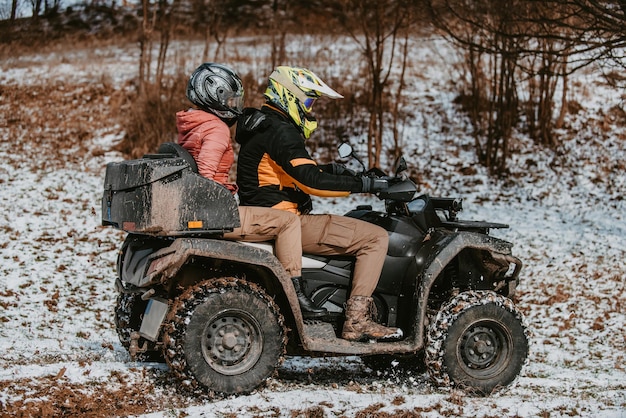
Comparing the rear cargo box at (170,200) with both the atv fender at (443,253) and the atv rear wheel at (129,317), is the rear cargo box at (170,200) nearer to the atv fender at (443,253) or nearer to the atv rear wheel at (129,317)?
the atv rear wheel at (129,317)

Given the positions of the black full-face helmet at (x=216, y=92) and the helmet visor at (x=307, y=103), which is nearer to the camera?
the black full-face helmet at (x=216, y=92)

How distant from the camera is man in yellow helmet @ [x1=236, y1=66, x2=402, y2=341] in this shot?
6023 millimetres

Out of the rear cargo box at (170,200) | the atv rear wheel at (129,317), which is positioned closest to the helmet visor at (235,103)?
the rear cargo box at (170,200)

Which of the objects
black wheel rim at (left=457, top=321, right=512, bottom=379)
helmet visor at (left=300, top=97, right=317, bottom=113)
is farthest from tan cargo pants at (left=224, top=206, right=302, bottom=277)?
black wheel rim at (left=457, top=321, right=512, bottom=379)

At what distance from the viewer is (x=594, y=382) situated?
6793 millimetres

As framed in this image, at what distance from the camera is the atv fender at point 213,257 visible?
543cm

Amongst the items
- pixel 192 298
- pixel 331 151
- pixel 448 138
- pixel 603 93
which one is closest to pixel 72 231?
pixel 331 151

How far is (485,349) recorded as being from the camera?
249 inches

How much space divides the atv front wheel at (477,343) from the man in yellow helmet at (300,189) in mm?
369

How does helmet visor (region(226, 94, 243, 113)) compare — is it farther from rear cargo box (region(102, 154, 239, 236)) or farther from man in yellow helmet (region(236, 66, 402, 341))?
rear cargo box (region(102, 154, 239, 236))

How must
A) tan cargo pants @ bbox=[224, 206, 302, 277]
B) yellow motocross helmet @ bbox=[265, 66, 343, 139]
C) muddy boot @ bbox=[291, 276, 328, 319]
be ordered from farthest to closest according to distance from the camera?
yellow motocross helmet @ bbox=[265, 66, 343, 139], muddy boot @ bbox=[291, 276, 328, 319], tan cargo pants @ bbox=[224, 206, 302, 277]

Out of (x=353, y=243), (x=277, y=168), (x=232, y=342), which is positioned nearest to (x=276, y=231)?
(x=277, y=168)

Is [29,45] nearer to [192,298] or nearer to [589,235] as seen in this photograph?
[589,235]

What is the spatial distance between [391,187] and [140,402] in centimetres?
236
